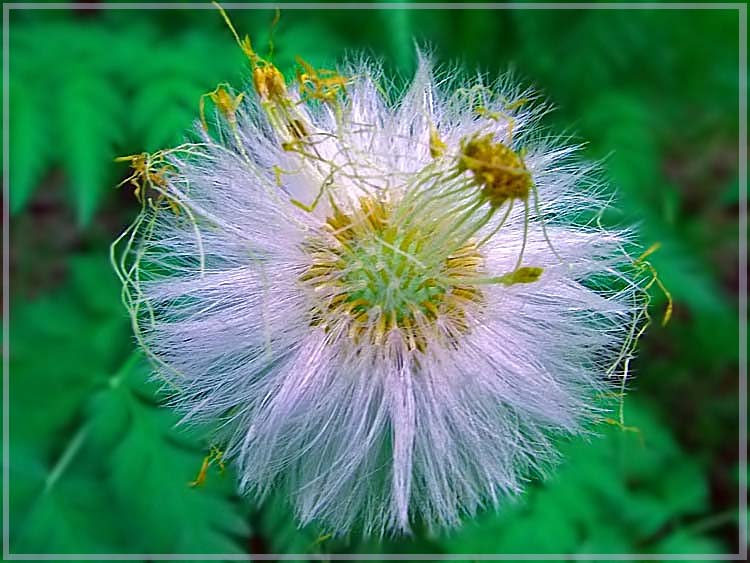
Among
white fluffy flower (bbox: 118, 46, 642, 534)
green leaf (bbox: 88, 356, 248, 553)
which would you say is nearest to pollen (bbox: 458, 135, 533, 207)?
white fluffy flower (bbox: 118, 46, 642, 534)

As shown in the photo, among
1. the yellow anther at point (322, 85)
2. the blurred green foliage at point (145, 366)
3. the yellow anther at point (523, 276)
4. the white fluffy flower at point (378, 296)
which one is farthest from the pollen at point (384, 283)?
the blurred green foliage at point (145, 366)

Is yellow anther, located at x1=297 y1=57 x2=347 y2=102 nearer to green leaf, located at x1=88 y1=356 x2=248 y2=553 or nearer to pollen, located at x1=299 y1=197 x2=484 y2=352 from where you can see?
pollen, located at x1=299 y1=197 x2=484 y2=352

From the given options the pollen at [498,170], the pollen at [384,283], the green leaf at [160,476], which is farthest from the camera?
the green leaf at [160,476]

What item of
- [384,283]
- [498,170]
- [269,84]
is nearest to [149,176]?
[269,84]

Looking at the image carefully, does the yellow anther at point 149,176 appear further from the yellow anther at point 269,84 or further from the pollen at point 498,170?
the pollen at point 498,170

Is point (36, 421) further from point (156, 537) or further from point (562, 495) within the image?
point (562, 495)
